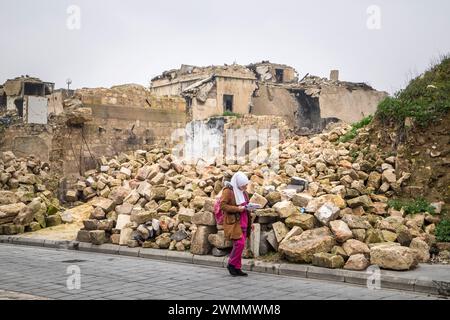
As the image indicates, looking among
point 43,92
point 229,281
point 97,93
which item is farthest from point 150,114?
point 43,92

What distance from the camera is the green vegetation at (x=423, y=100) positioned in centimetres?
1177

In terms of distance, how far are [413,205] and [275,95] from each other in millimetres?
30472

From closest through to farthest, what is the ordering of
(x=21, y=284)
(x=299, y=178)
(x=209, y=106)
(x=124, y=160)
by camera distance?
(x=21, y=284) < (x=299, y=178) < (x=124, y=160) < (x=209, y=106)

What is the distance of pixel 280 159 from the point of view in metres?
13.3

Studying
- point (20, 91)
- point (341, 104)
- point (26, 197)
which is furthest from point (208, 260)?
point (20, 91)

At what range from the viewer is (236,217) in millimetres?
8594

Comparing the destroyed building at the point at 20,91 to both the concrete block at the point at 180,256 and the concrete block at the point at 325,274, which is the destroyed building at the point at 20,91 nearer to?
the concrete block at the point at 180,256

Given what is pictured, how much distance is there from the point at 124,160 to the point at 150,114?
2.91m

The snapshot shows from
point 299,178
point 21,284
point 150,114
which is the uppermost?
point 150,114

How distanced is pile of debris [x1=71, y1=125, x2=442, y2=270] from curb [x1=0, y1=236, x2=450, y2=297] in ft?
0.56

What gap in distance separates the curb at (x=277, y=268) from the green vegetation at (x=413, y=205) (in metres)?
2.98

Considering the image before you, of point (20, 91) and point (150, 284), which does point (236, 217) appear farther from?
point (20, 91)

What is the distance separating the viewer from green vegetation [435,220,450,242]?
955 cm

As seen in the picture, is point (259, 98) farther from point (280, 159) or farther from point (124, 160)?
point (280, 159)
